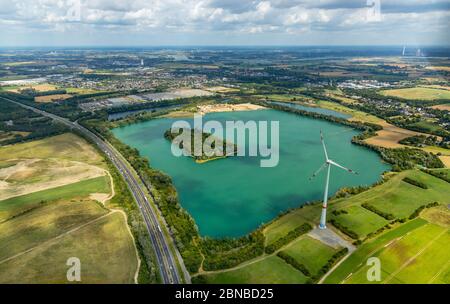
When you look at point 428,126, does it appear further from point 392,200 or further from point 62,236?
point 62,236

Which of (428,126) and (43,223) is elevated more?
(428,126)

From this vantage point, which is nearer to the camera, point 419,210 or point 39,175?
point 419,210

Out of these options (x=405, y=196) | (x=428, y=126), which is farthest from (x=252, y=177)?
(x=428, y=126)

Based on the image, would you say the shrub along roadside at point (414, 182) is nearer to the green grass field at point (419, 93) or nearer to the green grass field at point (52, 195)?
the green grass field at point (52, 195)

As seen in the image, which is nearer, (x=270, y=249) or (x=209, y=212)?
(x=270, y=249)

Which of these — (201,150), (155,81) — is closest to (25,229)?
(201,150)

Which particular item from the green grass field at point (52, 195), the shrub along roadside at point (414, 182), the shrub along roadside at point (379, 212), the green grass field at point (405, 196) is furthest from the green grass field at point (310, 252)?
the green grass field at point (52, 195)
